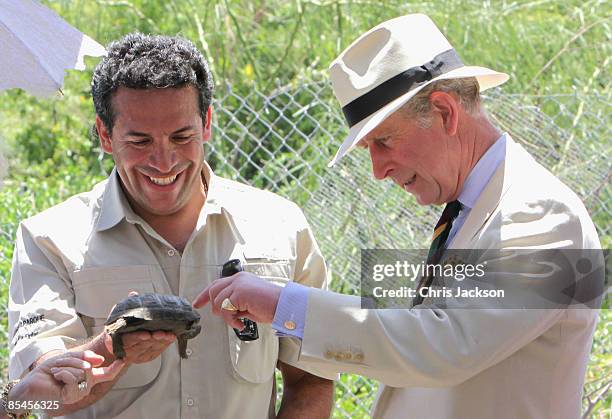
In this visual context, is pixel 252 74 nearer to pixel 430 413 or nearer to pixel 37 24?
pixel 37 24

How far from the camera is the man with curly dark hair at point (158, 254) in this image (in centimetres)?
303

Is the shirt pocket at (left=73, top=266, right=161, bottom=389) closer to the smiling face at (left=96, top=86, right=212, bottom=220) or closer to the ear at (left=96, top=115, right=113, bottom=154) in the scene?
the smiling face at (left=96, top=86, right=212, bottom=220)

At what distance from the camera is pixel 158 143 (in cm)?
313

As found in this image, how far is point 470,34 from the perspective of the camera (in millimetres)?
6961

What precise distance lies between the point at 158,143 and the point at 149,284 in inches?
18.2

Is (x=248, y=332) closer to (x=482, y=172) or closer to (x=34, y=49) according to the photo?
(x=482, y=172)

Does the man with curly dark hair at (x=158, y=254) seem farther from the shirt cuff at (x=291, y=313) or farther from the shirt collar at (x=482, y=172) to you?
the shirt collar at (x=482, y=172)

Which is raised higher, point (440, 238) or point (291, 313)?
point (440, 238)

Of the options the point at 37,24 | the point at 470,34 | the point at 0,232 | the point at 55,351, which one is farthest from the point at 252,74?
the point at 55,351

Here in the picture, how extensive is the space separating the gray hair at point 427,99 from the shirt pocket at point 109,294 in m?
1.04

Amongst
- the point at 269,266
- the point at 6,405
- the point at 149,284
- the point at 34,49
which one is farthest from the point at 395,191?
the point at 6,405

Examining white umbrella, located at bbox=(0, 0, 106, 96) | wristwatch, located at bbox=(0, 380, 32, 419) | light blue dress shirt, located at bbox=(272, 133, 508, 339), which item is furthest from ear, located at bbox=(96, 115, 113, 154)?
light blue dress shirt, located at bbox=(272, 133, 508, 339)

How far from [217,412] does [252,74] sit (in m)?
4.24

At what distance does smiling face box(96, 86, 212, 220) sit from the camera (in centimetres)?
313
